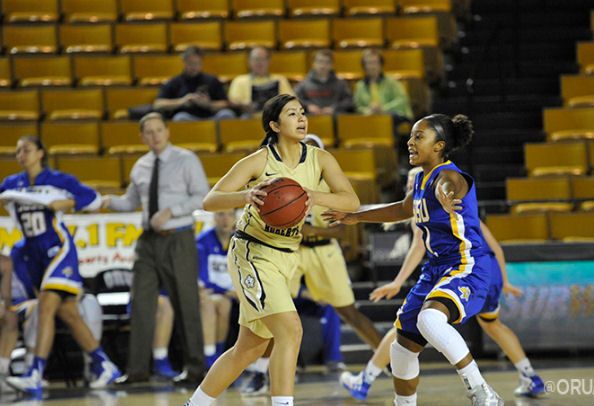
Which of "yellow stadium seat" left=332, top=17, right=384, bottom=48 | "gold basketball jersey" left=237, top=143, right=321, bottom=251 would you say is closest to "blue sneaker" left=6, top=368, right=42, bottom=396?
"gold basketball jersey" left=237, top=143, right=321, bottom=251

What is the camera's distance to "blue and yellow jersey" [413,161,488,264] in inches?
180

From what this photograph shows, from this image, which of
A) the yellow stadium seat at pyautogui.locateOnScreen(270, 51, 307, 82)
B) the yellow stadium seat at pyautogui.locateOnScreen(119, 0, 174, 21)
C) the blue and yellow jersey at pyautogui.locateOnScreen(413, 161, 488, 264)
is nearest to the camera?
the blue and yellow jersey at pyautogui.locateOnScreen(413, 161, 488, 264)

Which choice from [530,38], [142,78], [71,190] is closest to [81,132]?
[142,78]

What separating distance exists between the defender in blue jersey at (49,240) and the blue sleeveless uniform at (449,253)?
10.6ft

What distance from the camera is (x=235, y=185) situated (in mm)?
4359

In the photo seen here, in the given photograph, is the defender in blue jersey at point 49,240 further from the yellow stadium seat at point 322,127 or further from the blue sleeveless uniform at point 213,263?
the yellow stadium seat at point 322,127

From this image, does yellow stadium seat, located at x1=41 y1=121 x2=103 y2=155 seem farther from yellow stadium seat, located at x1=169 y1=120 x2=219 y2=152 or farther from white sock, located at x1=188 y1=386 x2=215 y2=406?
white sock, located at x1=188 y1=386 x2=215 y2=406

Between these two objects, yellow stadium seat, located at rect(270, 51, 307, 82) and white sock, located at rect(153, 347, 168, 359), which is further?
yellow stadium seat, located at rect(270, 51, 307, 82)

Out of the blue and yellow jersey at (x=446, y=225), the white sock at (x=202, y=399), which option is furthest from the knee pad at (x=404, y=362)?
the white sock at (x=202, y=399)

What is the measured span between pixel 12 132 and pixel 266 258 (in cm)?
620

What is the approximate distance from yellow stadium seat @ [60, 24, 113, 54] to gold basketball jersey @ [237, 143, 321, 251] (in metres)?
8.01

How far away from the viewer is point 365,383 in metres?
5.74

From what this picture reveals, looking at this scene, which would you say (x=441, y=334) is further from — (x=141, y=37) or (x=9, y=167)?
(x=141, y=37)

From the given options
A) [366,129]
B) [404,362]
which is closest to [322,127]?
[366,129]
